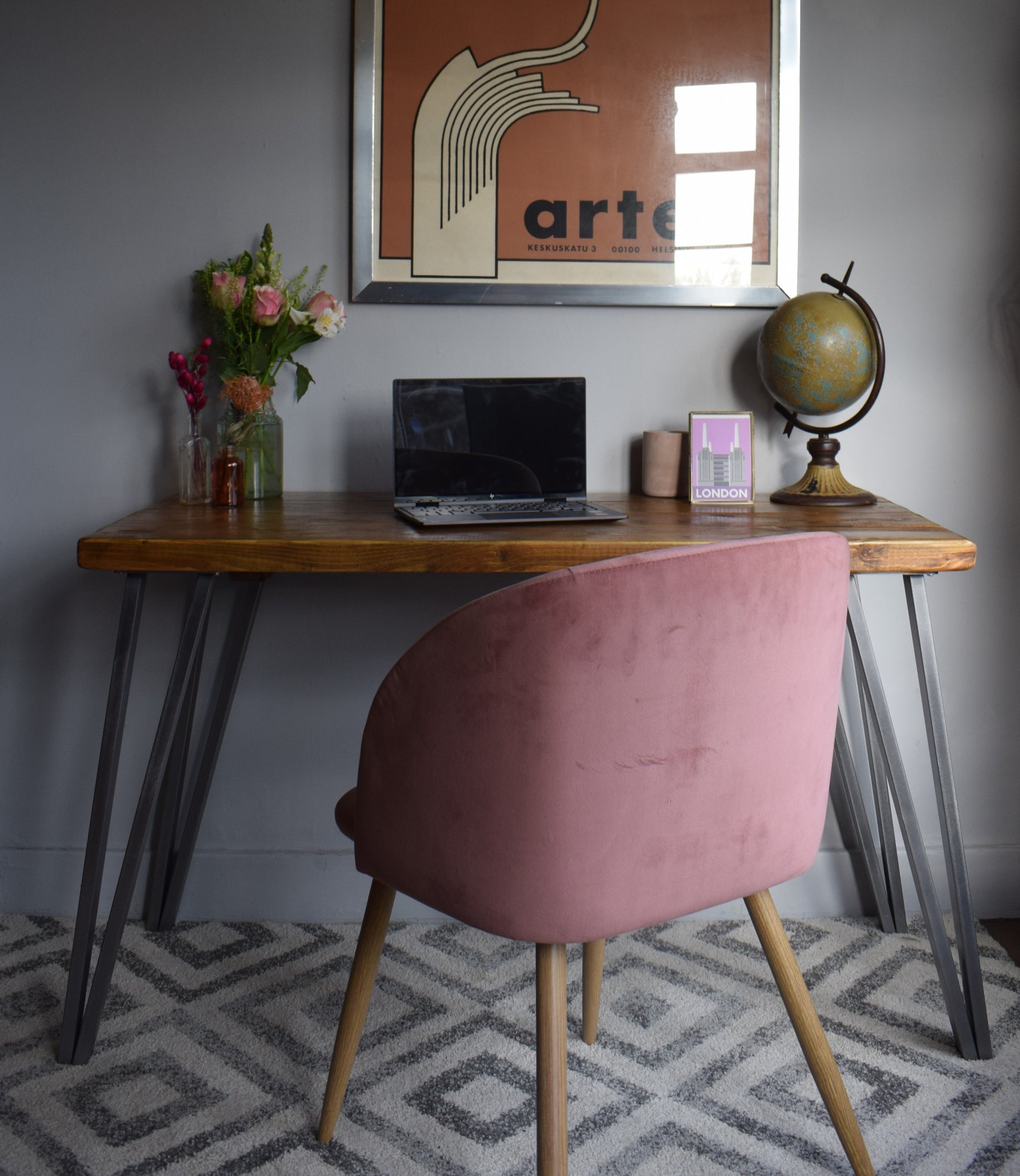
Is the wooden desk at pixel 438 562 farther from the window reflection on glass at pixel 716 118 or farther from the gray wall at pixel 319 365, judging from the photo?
the window reflection on glass at pixel 716 118

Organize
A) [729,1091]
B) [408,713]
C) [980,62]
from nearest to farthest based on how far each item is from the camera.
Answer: [408,713], [729,1091], [980,62]

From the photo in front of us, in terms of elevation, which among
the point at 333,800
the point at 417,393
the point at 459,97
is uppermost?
the point at 459,97

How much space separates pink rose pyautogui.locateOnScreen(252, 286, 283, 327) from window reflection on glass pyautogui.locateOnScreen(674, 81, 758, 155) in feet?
2.56

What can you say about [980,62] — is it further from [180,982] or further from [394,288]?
[180,982]

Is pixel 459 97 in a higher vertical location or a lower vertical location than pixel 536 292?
higher

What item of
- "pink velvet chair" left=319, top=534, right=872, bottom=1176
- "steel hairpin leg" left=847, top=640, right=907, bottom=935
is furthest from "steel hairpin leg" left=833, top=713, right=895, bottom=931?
"pink velvet chair" left=319, top=534, right=872, bottom=1176

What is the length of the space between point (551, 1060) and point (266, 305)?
1286 mm

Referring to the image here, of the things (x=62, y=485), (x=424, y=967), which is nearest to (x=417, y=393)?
(x=62, y=485)

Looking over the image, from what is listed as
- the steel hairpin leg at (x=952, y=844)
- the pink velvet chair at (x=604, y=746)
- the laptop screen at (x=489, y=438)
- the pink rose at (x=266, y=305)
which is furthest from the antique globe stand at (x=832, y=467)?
the pink rose at (x=266, y=305)

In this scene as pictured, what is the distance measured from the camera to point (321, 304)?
182 centimetres

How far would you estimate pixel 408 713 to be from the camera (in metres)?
1.09

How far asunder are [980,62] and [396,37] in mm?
1070

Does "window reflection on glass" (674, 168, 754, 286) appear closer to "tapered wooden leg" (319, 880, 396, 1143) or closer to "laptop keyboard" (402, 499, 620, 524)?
"laptop keyboard" (402, 499, 620, 524)

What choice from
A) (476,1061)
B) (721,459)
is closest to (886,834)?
(721,459)
